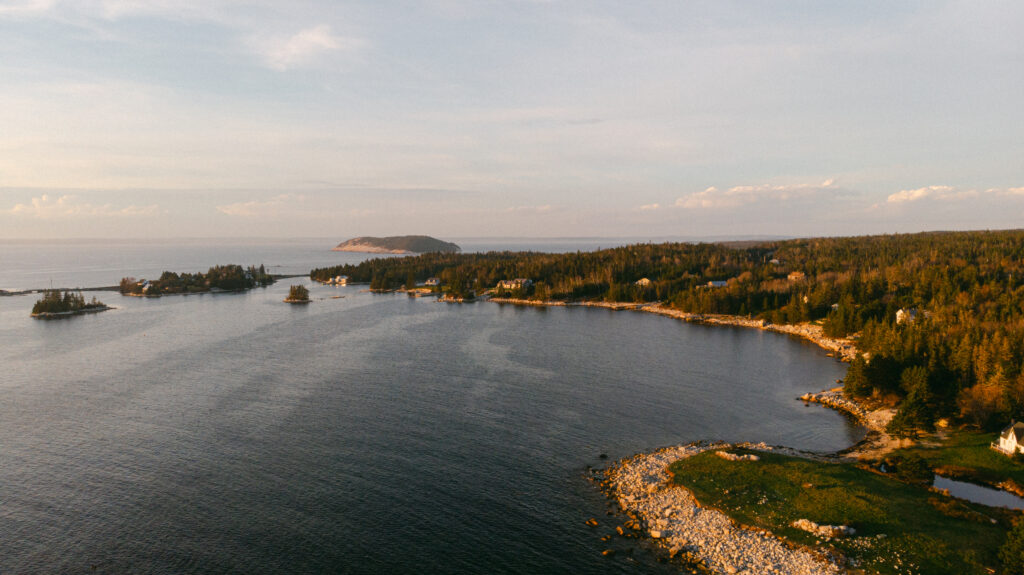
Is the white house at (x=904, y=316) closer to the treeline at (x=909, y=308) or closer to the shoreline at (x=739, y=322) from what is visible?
the treeline at (x=909, y=308)

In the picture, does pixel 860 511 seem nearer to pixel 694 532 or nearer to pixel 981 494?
pixel 981 494

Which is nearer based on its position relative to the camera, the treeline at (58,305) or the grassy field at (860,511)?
the grassy field at (860,511)

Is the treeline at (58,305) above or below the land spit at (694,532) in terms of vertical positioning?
above

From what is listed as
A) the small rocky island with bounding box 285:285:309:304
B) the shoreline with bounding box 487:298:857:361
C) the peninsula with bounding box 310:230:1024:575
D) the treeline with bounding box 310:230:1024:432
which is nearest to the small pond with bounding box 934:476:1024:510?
the peninsula with bounding box 310:230:1024:575

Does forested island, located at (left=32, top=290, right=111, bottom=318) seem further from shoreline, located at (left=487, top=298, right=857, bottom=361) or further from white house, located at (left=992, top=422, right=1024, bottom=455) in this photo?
white house, located at (left=992, top=422, right=1024, bottom=455)

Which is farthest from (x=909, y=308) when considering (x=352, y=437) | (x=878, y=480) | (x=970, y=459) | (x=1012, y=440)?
(x=352, y=437)

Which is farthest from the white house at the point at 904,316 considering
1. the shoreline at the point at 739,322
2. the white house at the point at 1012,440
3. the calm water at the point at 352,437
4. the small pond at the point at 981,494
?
the small pond at the point at 981,494

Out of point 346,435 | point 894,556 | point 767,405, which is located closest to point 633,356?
point 767,405
